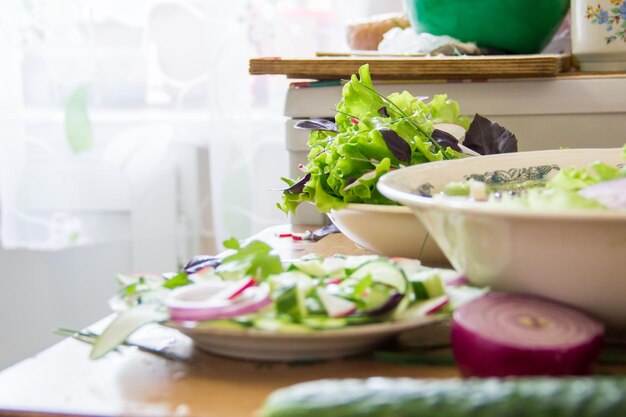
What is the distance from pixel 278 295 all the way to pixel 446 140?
1.21ft

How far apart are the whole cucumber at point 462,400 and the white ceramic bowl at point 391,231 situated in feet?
1.05

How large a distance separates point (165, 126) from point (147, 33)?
179 millimetres

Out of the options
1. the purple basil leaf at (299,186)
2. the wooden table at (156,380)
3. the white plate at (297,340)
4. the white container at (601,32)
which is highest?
the white container at (601,32)

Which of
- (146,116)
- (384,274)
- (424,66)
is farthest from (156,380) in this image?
(146,116)

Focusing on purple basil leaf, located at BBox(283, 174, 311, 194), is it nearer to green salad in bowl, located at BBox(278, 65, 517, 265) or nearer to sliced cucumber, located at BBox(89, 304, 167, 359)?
green salad in bowl, located at BBox(278, 65, 517, 265)

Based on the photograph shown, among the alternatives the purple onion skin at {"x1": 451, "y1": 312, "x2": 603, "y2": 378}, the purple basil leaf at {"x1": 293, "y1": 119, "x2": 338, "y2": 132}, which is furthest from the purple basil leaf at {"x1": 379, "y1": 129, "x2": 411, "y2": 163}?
the purple onion skin at {"x1": 451, "y1": 312, "x2": 603, "y2": 378}

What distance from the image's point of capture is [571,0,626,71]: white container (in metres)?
→ 1.16

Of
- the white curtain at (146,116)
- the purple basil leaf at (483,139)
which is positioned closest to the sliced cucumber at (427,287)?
the purple basil leaf at (483,139)

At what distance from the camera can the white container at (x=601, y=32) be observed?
1.16 metres

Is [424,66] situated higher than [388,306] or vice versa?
[424,66]

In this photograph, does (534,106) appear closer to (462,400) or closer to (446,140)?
(446,140)

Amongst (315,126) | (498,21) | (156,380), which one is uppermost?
(498,21)

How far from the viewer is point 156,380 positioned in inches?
18.8

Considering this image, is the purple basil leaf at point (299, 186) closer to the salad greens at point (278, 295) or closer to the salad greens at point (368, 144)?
the salad greens at point (368, 144)
